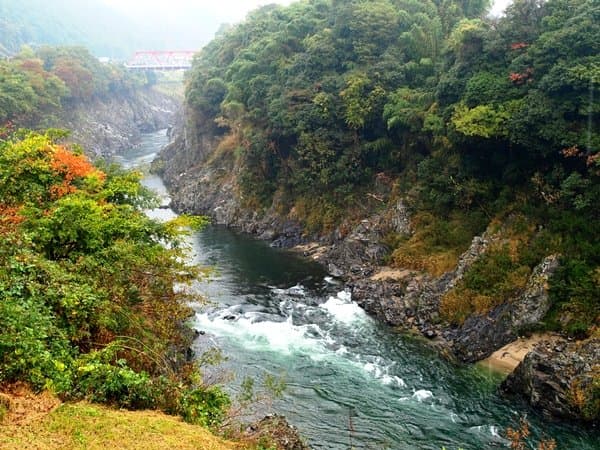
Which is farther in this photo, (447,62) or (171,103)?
(171,103)

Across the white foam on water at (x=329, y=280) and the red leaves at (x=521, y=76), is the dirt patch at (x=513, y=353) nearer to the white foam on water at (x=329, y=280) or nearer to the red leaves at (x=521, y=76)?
the white foam on water at (x=329, y=280)

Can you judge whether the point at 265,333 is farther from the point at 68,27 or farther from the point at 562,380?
the point at 68,27

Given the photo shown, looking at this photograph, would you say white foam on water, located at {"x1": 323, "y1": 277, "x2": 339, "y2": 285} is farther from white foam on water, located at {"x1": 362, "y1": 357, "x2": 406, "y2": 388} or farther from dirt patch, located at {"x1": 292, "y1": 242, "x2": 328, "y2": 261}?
white foam on water, located at {"x1": 362, "y1": 357, "x2": 406, "y2": 388}

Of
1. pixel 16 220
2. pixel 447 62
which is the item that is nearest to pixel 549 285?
pixel 447 62

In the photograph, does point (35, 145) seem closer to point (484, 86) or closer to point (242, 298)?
point (242, 298)

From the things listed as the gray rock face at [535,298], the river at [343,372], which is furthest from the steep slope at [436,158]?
the river at [343,372]

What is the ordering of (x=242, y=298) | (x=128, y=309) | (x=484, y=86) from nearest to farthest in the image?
(x=128, y=309), (x=484, y=86), (x=242, y=298)

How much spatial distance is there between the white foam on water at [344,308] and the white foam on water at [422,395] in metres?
6.82

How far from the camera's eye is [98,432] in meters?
10.1

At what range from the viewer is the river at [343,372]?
684 inches

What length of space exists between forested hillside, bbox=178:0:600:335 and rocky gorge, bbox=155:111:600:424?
58 cm

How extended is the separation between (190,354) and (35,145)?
411 inches

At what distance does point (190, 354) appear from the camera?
73.9ft

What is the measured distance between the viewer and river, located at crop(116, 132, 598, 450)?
1738 centimetres
